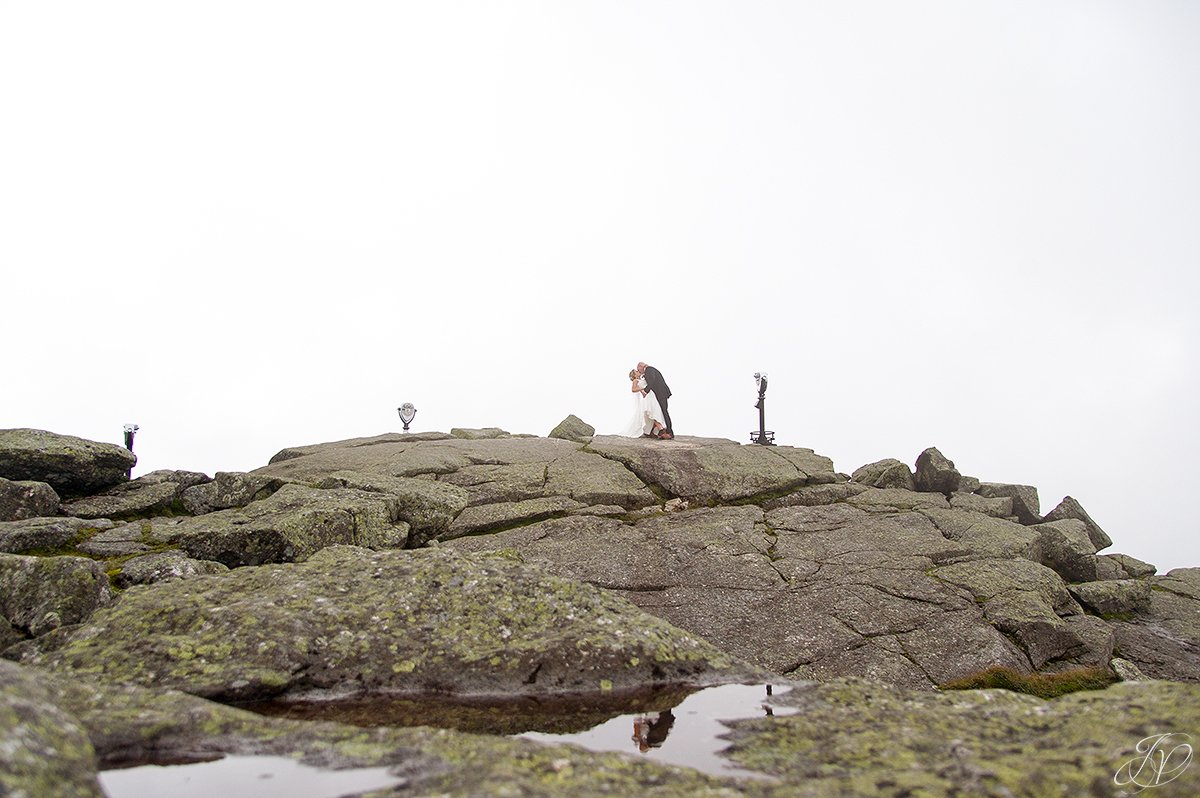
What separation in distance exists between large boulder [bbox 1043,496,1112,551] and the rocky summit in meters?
3.37

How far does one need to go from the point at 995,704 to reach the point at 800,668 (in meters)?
6.11

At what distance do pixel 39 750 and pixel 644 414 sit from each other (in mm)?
→ 27145

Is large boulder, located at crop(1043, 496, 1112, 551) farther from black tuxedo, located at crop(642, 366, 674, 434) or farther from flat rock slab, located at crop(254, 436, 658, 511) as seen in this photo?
flat rock slab, located at crop(254, 436, 658, 511)

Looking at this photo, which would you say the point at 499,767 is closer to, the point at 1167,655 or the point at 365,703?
the point at 365,703

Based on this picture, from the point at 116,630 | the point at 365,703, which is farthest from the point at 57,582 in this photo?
the point at 365,703

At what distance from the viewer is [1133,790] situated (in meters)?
3.20

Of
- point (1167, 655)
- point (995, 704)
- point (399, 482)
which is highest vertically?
point (399, 482)

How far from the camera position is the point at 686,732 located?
204 inches

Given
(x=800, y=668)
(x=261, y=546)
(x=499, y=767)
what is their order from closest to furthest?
(x=499, y=767)
(x=800, y=668)
(x=261, y=546)

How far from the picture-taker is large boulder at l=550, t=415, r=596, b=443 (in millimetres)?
27641

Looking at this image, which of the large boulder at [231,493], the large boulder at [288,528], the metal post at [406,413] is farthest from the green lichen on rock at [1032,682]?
the metal post at [406,413]

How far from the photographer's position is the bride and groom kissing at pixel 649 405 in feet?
97.2

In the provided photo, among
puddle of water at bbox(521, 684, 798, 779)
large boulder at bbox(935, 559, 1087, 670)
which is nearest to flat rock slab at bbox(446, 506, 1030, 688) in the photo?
large boulder at bbox(935, 559, 1087, 670)

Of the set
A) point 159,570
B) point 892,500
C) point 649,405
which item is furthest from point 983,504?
point 159,570
